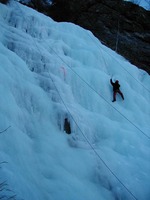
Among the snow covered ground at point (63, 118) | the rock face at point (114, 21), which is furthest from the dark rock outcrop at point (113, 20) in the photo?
the snow covered ground at point (63, 118)

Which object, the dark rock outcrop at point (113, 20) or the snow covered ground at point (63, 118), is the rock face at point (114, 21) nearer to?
the dark rock outcrop at point (113, 20)

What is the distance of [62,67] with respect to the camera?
27.3 ft

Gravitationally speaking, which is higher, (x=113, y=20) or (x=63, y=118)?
(x=113, y=20)

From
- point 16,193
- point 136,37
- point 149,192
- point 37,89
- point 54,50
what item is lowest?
point 149,192

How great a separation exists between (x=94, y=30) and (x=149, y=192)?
933cm

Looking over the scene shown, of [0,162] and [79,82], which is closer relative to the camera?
[0,162]

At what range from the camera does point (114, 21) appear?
1413 centimetres

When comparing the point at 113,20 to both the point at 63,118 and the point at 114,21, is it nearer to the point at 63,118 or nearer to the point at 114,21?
the point at 114,21

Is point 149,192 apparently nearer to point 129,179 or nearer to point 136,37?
point 129,179

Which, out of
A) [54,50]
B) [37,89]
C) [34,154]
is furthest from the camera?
[54,50]

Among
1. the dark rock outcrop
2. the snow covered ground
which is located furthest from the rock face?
the snow covered ground

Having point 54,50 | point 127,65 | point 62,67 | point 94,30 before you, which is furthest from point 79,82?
point 94,30

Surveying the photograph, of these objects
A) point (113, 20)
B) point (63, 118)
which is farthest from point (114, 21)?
point (63, 118)

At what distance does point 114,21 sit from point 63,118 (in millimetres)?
8902
